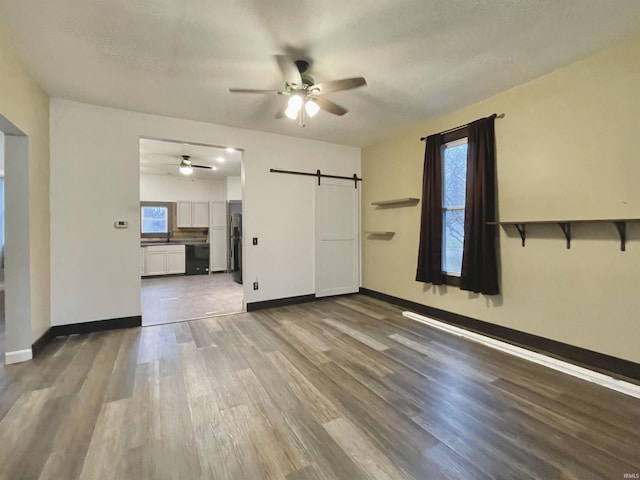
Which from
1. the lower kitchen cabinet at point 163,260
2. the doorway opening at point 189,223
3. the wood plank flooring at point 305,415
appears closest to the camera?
the wood plank flooring at point 305,415

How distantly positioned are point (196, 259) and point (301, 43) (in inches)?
265

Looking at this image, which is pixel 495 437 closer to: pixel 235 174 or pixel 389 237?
pixel 389 237

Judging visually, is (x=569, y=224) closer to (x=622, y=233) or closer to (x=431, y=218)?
(x=622, y=233)

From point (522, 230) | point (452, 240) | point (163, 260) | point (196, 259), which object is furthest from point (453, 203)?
point (163, 260)

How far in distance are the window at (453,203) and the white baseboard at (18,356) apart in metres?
4.53

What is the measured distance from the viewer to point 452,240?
372cm

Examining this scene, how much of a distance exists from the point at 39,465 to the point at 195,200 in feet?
24.2

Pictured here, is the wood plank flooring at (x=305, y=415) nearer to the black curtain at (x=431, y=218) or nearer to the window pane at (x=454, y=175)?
the black curtain at (x=431, y=218)

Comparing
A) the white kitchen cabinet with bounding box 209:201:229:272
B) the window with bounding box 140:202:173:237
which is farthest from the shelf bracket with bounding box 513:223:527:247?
the window with bounding box 140:202:173:237

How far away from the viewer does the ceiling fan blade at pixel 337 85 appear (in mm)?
2305

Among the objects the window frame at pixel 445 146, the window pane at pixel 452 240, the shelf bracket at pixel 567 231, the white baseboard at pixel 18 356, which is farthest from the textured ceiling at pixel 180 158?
the shelf bracket at pixel 567 231

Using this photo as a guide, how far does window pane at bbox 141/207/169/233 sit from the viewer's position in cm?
792

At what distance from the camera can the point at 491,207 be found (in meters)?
3.14

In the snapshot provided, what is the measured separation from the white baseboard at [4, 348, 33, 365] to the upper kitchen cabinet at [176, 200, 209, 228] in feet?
18.6
